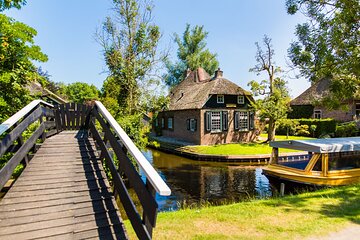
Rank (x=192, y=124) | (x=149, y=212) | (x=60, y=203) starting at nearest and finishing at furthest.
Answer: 1. (x=149, y=212)
2. (x=60, y=203)
3. (x=192, y=124)

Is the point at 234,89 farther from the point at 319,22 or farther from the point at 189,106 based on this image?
the point at 319,22

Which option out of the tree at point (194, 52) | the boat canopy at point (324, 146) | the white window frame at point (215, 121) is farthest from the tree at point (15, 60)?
the tree at point (194, 52)

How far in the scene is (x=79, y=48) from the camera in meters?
16.2

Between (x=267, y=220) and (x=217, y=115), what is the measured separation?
18416 millimetres

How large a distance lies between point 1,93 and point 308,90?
115 ft

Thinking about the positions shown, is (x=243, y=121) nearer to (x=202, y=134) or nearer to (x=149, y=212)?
(x=202, y=134)

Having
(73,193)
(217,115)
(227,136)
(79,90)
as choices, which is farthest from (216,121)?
(79,90)

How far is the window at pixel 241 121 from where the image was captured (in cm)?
2402

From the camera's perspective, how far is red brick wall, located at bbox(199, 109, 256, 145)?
74.7ft

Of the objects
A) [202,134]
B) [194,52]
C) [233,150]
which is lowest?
[233,150]

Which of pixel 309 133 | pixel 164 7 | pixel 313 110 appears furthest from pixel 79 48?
pixel 313 110

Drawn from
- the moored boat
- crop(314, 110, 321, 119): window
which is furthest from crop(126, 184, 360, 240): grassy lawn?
crop(314, 110, 321, 119): window

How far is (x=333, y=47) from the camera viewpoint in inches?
354

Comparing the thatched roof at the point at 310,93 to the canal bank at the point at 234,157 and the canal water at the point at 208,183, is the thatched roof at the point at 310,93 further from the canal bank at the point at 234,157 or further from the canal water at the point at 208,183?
the canal water at the point at 208,183
